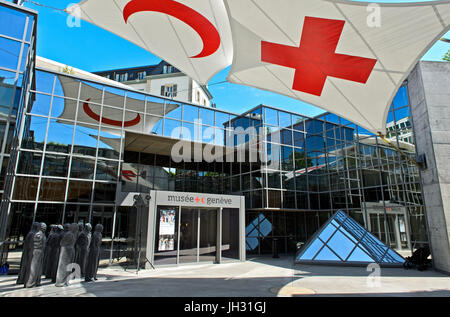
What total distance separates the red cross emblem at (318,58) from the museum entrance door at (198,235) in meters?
7.72

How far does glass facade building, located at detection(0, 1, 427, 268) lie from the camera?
11.6 m

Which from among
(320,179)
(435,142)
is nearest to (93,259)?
(435,142)

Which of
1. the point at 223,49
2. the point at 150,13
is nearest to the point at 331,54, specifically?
the point at 223,49

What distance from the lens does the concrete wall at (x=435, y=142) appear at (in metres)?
10.9

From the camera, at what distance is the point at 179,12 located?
8.86 metres

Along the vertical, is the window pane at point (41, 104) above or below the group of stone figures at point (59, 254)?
above

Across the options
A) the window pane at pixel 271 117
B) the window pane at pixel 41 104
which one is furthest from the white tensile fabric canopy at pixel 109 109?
the window pane at pixel 271 117

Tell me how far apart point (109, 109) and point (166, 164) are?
20.4 ft

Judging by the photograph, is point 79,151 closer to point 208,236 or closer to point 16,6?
point 16,6

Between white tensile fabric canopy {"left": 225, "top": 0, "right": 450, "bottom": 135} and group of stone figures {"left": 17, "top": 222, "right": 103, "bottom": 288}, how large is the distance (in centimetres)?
735

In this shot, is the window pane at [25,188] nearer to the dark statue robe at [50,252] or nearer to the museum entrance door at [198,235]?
the dark statue robe at [50,252]

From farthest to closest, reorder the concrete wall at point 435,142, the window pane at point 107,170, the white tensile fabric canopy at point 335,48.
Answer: the window pane at point 107,170, the concrete wall at point 435,142, the white tensile fabric canopy at point 335,48

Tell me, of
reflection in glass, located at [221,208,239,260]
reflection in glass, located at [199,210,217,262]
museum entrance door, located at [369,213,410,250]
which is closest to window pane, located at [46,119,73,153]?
reflection in glass, located at [199,210,217,262]
